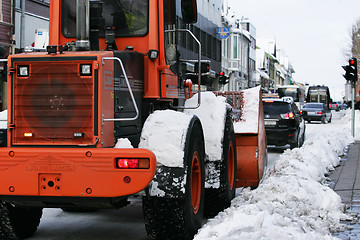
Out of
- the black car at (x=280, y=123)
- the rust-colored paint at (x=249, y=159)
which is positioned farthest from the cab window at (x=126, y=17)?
the black car at (x=280, y=123)

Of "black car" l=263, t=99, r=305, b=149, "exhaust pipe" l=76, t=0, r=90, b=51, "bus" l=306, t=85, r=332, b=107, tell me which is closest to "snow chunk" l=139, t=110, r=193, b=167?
"exhaust pipe" l=76, t=0, r=90, b=51

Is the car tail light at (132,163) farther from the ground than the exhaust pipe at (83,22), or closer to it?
closer to it

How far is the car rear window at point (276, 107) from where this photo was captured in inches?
704

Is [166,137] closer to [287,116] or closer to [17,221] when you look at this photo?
[17,221]

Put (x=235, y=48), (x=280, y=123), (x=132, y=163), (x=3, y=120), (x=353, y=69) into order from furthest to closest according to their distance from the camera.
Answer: (x=235, y=48)
(x=353, y=69)
(x=280, y=123)
(x=3, y=120)
(x=132, y=163)

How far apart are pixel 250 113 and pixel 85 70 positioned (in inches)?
204

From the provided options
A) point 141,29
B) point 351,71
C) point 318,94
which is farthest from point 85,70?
point 318,94

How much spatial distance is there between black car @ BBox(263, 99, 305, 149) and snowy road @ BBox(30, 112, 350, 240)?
31.7ft

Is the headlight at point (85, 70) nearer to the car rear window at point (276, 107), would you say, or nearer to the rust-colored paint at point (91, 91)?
the rust-colored paint at point (91, 91)

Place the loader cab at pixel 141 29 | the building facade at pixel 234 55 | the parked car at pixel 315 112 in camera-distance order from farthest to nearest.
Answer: the building facade at pixel 234 55 → the parked car at pixel 315 112 → the loader cab at pixel 141 29

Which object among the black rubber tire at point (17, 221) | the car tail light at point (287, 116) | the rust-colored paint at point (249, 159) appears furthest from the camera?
the car tail light at point (287, 116)

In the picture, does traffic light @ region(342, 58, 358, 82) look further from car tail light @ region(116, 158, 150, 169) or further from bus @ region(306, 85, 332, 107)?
bus @ region(306, 85, 332, 107)

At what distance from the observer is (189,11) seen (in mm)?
6887

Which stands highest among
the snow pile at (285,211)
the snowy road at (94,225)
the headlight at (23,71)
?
the headlight at (23,71)
